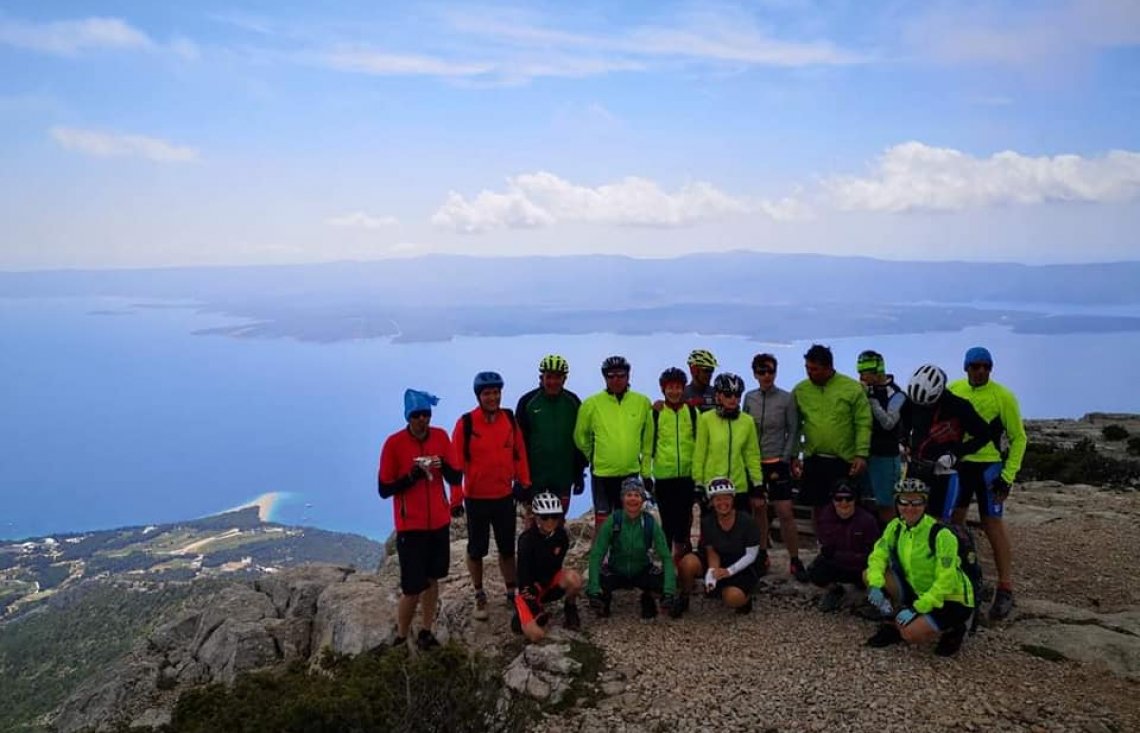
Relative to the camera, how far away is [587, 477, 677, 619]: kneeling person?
8.50 m

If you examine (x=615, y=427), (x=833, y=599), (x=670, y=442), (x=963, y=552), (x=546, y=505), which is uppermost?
(x=615, y=427)

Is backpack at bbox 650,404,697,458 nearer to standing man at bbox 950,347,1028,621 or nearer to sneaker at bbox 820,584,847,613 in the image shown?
sneaker at bbox 820,584,847,613

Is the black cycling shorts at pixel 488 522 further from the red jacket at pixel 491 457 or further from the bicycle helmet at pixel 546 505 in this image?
the bicycle helmet at pixel 546 505

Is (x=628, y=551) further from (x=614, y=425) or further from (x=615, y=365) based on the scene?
(x=615, y=365)

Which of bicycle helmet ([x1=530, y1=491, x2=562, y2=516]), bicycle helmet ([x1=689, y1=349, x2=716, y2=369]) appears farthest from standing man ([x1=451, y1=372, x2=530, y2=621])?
bicycle helmet ([x1=689, y1=349, x2=716, y2=369])

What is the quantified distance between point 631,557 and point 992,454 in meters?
3.96

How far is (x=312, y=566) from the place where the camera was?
560 inches

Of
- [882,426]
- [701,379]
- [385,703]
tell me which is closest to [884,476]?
[882,426]

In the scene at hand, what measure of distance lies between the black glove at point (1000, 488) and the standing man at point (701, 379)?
124 inches

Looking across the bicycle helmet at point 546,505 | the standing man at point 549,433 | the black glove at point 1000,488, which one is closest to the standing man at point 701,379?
the standing man at point 549,433

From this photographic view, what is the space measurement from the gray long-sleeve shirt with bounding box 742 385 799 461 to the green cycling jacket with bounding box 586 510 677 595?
168cm

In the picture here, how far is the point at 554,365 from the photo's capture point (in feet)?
28.6

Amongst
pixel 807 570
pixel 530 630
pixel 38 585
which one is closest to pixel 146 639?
pixel 530 630

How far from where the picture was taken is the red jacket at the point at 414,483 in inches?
311
